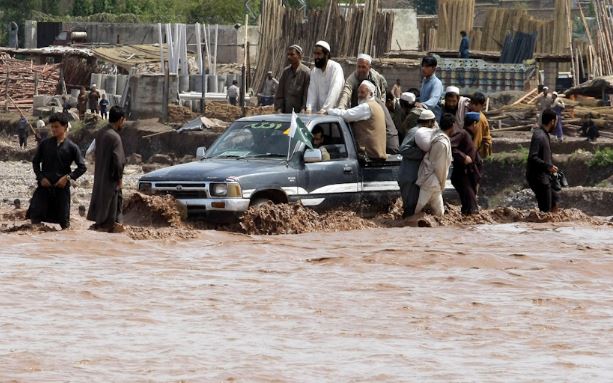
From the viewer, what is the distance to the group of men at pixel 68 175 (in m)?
14.6

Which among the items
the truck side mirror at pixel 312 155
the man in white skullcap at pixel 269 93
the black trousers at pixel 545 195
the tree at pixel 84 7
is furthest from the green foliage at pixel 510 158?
the tree at pixel 84 7

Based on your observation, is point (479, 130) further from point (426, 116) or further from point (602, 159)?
point (602, 159)

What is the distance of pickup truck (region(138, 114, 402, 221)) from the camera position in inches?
623

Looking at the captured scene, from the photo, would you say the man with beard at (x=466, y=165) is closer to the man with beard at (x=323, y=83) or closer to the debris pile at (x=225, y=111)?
the man with beard at (x=323, y=83)

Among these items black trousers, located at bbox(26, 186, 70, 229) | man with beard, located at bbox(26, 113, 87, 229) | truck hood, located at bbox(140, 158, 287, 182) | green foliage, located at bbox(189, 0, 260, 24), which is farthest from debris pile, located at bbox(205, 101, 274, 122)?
green foliage, located at bbox(189, 0, 260, 24)

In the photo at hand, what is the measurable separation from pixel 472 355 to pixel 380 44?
3594 centimetres

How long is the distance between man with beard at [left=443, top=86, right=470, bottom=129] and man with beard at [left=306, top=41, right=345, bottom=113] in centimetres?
131

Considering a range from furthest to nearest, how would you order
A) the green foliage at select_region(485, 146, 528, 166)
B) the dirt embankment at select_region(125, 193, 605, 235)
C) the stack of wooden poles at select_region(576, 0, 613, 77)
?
the stack of wooden poles at select_region(576, 0, 613, 77), the green foliage at select_region(485, 146, 528, 166), the dirt embankment at select_region(125, 193, 605, 235)

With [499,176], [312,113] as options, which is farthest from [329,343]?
[499,176]

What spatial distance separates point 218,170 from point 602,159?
1432cm

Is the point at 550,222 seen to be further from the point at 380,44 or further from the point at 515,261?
the point at 380,44

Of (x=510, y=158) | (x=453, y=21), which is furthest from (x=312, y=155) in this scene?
(x=453, y=21)

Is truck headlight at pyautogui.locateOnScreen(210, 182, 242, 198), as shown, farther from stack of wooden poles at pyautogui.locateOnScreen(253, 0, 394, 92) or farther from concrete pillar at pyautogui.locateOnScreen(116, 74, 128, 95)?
concrete pillar at pyautogui.locateOnScreen(116, 74, 128, 95)

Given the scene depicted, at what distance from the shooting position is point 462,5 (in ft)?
152
